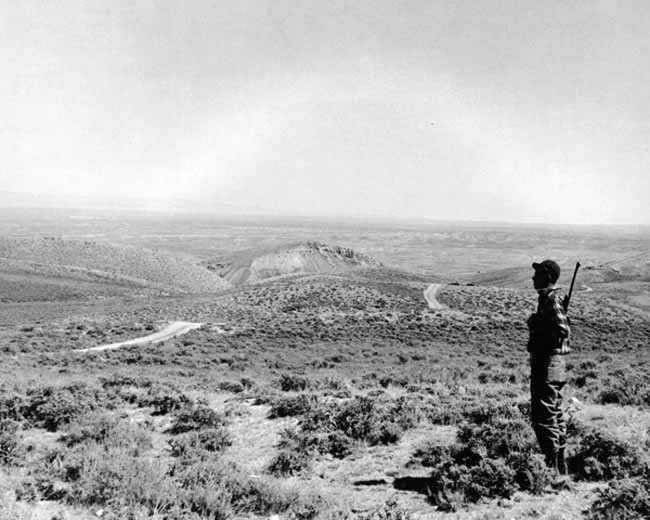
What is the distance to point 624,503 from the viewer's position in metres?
5.50

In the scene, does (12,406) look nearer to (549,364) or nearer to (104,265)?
(549,364)

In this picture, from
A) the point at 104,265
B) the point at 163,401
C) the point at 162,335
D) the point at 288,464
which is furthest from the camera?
the point at 104,265

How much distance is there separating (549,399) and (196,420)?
681 cm

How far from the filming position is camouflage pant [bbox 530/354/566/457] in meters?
6.54

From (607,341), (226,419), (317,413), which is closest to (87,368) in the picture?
(226,419)

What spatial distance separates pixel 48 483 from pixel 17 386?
7.73 m

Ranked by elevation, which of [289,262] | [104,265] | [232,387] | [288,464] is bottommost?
[104,265]

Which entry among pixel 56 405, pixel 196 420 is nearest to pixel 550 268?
pixel 196 420

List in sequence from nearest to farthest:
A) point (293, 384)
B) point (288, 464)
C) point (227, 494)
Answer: point (227, 494) < point (288, 464) < point (293, 384)

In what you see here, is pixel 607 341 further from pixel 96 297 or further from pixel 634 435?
pixel 96 297

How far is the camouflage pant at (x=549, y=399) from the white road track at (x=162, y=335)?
25309 millimetres

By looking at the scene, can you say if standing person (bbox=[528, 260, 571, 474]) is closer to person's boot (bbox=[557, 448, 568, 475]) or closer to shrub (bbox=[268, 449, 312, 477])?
person's boot (bbox=[557, 448, 568, 475])

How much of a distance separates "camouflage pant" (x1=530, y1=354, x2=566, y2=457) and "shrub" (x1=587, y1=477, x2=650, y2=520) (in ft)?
2.80

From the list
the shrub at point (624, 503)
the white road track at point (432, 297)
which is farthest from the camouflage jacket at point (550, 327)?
the white road track at point (432, 297)
